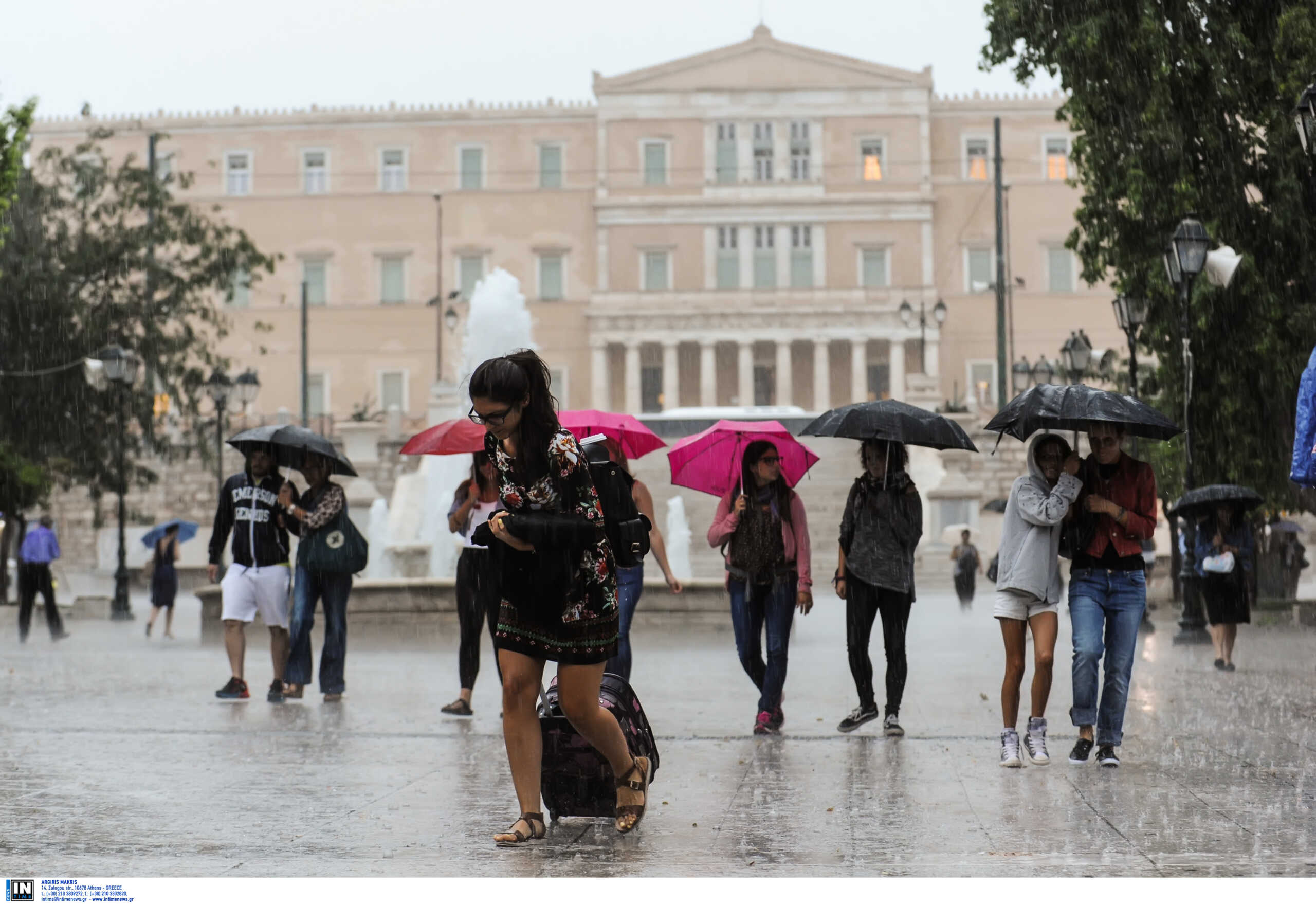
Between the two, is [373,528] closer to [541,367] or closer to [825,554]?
[825,554]

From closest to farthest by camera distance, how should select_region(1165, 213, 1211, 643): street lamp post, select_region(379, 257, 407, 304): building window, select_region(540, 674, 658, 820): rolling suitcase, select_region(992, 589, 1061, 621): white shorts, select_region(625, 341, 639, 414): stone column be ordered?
select_region(540, 674, 658, 820): rolling suitcase
select_region(992, 589, 1061, 621): white shorts
select_region(1165, 213, 1211, 643): street lamp post
select_region(625, 341, 639, 414): stone column
select_region(379, 257, 407, 304): building window

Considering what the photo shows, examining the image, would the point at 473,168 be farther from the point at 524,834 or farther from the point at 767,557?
the point at 524,834

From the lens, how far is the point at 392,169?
202ft

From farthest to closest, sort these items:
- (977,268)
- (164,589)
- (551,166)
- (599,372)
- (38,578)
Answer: (551,166) < (977,268) < (599,372) < (164,589) < (38,578)

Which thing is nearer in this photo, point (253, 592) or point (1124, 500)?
point (1124, 500)

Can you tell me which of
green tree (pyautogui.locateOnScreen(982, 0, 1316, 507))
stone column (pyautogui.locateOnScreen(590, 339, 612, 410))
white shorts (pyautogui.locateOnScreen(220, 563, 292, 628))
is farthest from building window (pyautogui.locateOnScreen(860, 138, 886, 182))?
white shorts (pyautogui.locateOnScreen(220, 563, 292, 628))

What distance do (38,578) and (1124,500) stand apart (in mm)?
13193

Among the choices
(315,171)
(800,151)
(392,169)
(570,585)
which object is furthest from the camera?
(315,171)

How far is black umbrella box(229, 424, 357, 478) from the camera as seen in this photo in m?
9.95

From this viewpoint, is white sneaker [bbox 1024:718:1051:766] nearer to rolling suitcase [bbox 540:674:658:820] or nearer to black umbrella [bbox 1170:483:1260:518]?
rolling suitcase [bbox 540:674:658:820]

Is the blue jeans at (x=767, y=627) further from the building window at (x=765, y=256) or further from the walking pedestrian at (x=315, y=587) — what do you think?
the building window at (x=765, y=256)

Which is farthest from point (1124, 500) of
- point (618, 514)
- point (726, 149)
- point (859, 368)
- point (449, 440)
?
point (726, 149)

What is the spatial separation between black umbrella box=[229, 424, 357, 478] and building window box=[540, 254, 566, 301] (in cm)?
4972

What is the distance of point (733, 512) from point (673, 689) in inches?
104
